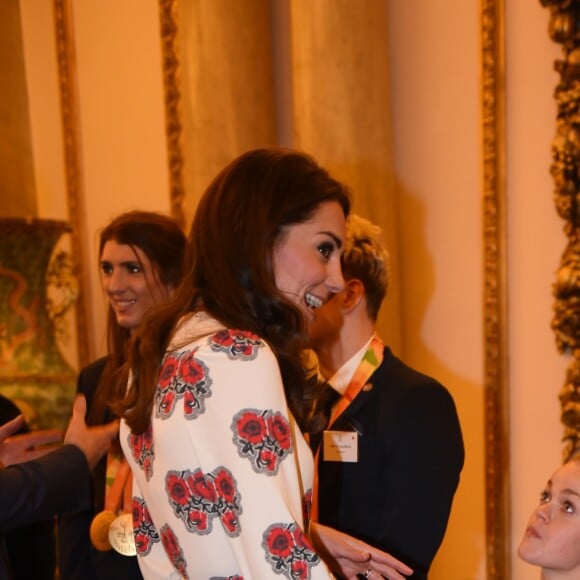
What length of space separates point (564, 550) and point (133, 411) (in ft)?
2.95

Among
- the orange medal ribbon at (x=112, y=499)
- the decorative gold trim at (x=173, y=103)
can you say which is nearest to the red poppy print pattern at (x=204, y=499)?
the orange medal ribbon at (x=112, y=499)

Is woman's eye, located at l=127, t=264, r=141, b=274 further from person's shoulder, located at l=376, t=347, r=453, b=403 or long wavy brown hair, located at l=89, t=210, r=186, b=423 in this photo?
person's shoulder, located at l=376, t=347, r=453, b=403

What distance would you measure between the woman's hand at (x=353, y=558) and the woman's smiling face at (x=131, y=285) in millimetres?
1071

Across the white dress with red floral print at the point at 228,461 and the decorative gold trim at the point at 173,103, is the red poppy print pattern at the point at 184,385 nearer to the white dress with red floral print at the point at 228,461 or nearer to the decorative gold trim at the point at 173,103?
the white dress with red floral print at the point at 228,461

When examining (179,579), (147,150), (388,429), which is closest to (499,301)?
(388,429)

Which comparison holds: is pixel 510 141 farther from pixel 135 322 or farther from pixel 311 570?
pixel 311 570

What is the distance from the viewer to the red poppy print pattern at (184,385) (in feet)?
3.69

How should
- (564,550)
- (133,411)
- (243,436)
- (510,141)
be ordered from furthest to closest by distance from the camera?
1. (510,141)
2. (564,550)
3. (133,411)
4. (243,436)

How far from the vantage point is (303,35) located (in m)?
2.90

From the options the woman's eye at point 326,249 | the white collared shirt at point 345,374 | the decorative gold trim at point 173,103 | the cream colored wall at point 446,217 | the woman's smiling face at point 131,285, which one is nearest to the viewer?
the woman's eye at point 326,249

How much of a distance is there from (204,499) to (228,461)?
0.25 feet

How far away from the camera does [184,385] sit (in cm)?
114

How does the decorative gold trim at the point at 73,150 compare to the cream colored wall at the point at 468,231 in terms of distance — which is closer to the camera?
the cream colored wall at the point at 468,231

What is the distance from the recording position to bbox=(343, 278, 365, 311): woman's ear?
1.89 metres
